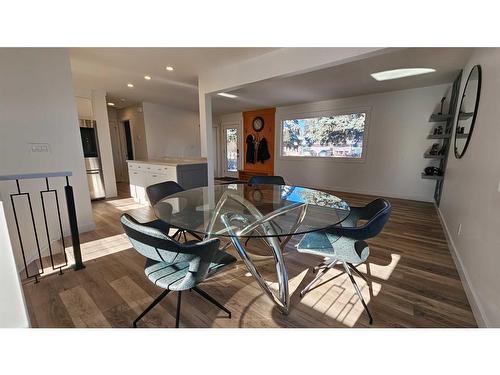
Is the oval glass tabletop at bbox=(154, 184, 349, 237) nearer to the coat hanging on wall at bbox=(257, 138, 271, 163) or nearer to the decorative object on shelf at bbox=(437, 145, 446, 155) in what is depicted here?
the decorative object on shelf at bbox=(437, 145, 446, 155)

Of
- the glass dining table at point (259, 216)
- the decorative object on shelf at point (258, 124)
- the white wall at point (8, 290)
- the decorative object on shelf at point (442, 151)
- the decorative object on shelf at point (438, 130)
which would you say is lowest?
the white wall at point (8, 290)

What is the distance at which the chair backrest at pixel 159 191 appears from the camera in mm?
2180

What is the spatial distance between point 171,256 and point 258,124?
20.6 feet

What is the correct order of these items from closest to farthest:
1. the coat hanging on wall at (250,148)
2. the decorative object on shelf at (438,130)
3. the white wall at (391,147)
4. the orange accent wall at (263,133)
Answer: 1. the decorative object on shelf at (438,130)
2. the white wall at (391,147)
3. the orange accent wall at (263,133)
4. the coat hanging on wall at (250,148)

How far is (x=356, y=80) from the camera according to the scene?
3.69m

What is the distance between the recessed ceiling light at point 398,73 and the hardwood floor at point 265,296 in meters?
2.62

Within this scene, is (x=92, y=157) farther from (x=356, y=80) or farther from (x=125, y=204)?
(x=356, y=80)

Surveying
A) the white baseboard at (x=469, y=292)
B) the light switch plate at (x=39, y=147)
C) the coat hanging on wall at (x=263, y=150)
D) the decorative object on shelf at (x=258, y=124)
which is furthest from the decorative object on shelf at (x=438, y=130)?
the light switch plate at (x=39, y=147)

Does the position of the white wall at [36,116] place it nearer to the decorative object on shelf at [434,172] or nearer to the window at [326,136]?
the window at [326,136]

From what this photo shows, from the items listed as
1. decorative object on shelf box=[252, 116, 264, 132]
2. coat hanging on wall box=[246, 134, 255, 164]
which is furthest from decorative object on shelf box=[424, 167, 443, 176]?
coat hanging on wall box=[246, 134, 255, 164]

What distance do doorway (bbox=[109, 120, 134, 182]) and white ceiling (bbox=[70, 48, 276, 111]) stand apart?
2.09 metres

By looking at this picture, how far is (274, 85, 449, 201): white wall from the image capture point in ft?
14.0
